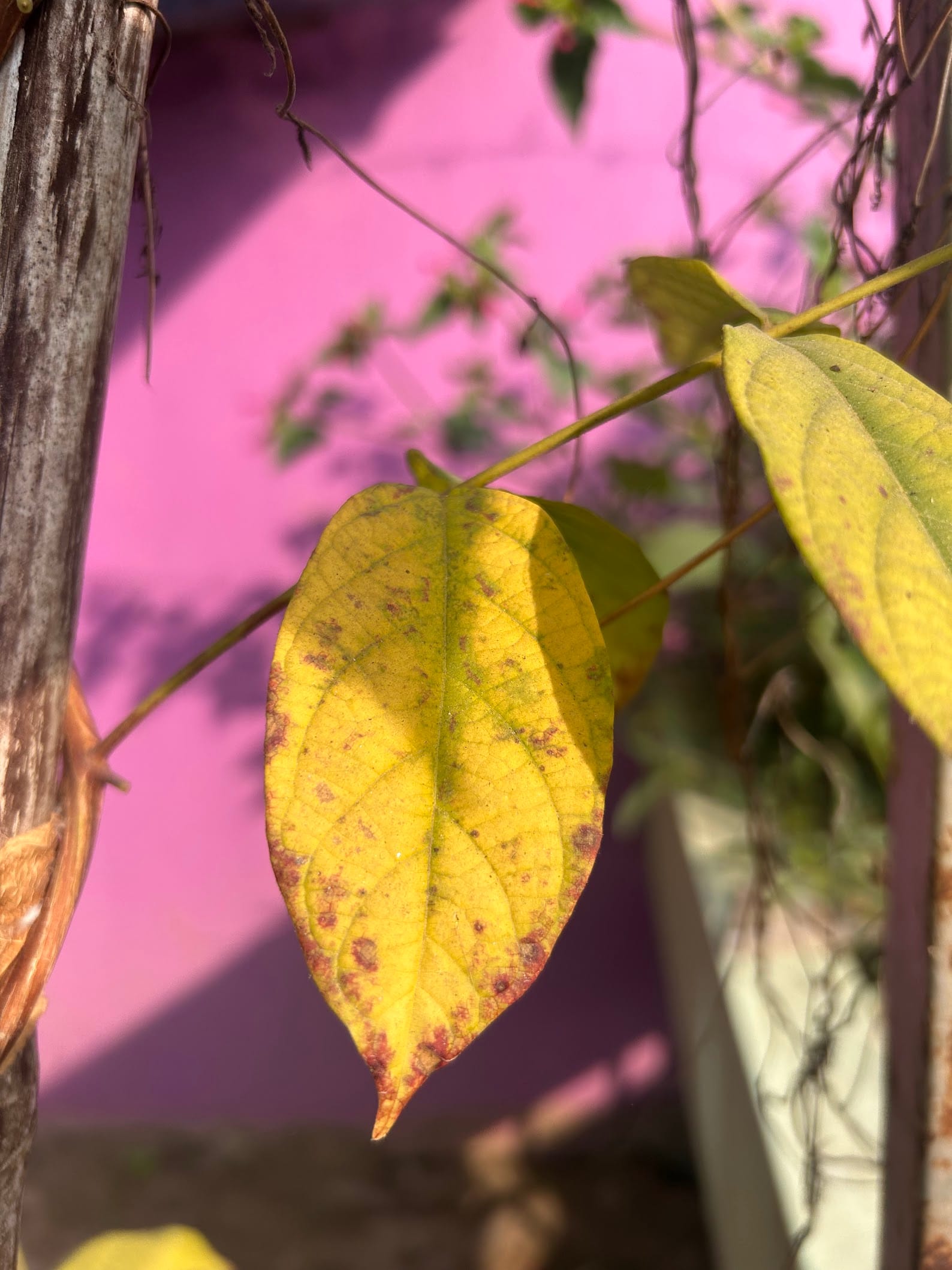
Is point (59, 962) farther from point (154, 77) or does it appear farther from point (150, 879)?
point (154, 77)

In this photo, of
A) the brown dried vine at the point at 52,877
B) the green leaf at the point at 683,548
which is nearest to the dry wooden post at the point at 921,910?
the brown dried vine at the point at 52,877

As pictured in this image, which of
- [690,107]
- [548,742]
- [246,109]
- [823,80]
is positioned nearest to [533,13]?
[823,80]

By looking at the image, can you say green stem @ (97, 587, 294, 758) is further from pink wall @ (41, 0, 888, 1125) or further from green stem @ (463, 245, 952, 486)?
pink wall @ (41, 0, 888, 1125)

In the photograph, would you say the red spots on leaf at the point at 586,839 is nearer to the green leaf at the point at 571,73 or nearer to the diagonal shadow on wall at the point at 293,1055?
the green leaf at the point at 571,73

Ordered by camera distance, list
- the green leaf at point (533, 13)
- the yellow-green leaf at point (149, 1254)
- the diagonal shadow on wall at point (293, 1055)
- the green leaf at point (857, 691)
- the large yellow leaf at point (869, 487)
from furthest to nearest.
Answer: the diagonal shadow on wall at point (293, 1055)
the green leaf at point (857, 691)
the green leaf at point (533, 13)
the yellow-green leaf at point (149, 1254)
the large yellow leaf at point (869, 487)

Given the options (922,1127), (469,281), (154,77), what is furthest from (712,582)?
(154,77)

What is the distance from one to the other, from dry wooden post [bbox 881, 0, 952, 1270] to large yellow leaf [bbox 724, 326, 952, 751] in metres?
0.14

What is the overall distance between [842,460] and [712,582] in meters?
1.25

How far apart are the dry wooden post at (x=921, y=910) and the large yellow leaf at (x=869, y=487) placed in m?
0.14

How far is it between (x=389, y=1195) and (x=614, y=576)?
5.78 ft

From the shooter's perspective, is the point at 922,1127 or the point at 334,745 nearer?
the point at 334,745

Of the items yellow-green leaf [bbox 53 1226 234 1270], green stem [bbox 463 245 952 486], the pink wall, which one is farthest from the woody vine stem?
the pink wall

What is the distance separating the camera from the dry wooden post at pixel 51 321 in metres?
0.24

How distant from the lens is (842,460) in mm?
194
